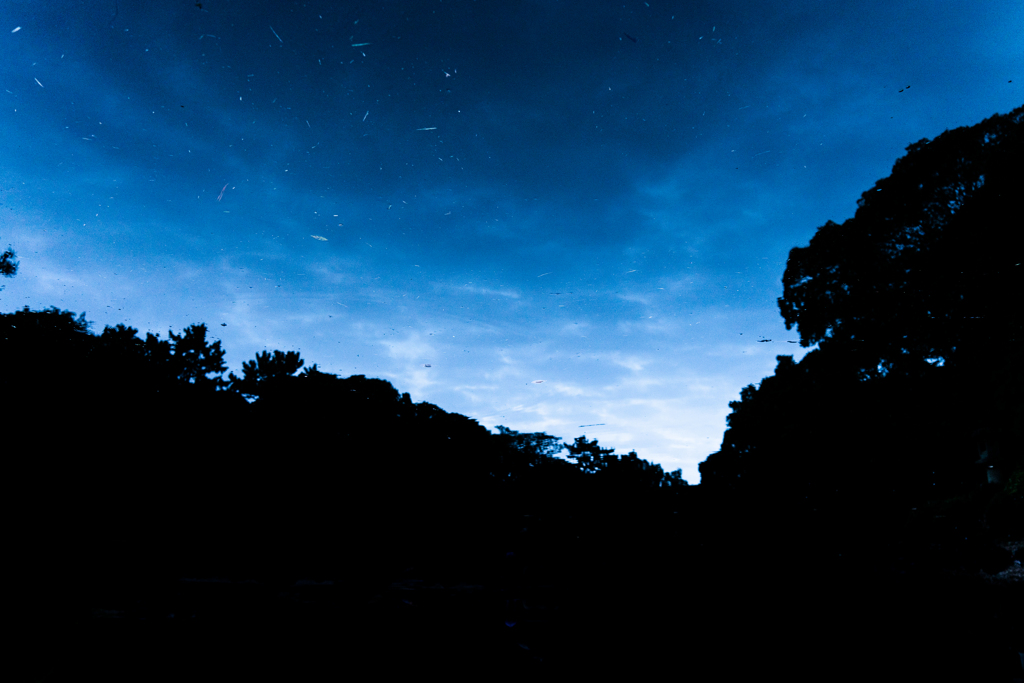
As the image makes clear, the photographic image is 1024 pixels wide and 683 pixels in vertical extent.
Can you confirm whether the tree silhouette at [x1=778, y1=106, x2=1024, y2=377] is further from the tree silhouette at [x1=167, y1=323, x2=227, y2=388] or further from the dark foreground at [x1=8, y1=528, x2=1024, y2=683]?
the tree silhouette at [x1=167, y1=323, x2=227, y2=388]

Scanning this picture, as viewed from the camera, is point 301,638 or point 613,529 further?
point 613,529

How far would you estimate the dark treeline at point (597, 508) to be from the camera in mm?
4625

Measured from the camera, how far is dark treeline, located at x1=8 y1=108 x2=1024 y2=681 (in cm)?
462

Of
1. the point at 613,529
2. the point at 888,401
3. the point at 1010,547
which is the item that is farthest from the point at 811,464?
the point at 613,529

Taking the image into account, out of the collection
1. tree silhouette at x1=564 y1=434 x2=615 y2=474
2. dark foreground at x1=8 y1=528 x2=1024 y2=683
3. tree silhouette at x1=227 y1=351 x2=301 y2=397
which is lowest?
dark foreground at x1=8 y1=528 x2=1024 y2=683

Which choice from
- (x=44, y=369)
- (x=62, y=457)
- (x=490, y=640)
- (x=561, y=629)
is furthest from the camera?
(x=44, y=369)

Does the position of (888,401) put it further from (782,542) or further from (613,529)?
(613,529)

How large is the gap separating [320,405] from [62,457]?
4599 millimetres

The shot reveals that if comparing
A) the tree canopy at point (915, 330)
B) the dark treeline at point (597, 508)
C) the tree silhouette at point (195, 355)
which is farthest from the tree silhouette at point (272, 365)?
the tree canopy at point (915, 330)

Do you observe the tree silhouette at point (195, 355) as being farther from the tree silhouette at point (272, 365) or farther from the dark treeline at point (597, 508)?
the dark treeline at point (597, 508)

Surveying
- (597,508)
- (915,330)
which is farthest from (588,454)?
(915,330)

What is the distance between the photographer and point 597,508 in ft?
18.9

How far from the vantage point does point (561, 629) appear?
14.6 feet

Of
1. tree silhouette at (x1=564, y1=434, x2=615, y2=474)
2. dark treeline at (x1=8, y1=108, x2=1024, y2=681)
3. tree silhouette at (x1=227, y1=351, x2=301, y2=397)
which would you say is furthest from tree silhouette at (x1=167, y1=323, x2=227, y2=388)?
tree silhouette at (x1=564, y1=434, x2=615, y2=474)
